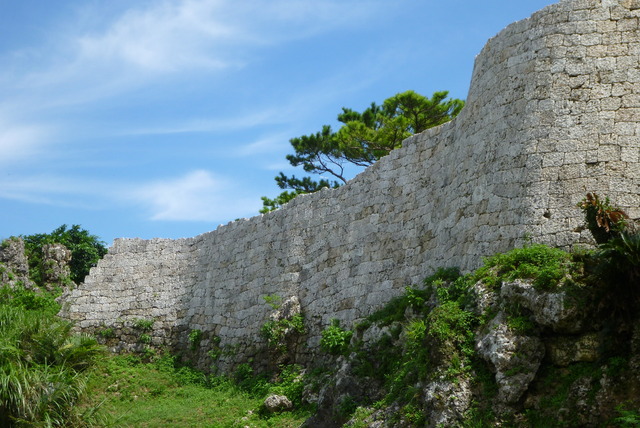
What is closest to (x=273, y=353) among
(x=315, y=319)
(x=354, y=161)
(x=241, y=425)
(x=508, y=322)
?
(x=315, y=319)

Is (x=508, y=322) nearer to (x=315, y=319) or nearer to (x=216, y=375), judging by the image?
(x=315, y=319)

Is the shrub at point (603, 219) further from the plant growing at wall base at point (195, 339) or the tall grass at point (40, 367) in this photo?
the plant growing at wall base at point (195, 339)

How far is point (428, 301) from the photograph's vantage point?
46.1 ft

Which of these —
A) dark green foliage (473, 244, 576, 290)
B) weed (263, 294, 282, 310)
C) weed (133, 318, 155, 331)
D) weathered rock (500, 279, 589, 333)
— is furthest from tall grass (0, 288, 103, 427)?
weathered rock (500, 279, 589, 333)

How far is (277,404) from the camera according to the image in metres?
16.0

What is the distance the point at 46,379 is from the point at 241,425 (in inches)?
162

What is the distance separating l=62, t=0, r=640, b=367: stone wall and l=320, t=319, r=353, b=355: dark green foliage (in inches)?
14.2

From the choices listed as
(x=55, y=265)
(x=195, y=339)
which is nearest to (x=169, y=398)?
(x=195, y=339)

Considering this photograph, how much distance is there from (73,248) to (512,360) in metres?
18.5

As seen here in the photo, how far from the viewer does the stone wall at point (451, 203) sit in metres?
13.1

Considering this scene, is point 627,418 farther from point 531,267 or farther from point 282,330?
point 282,330

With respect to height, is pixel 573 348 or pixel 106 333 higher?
pixel 106 333

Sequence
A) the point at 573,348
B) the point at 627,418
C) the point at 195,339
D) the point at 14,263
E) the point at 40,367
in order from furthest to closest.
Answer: the point at 14,263
the point at 195,339
the point at 40,367
the point at 573,348
the point at 627,418

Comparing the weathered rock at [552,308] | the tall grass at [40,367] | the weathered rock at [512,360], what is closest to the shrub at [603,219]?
the weathered rock at [552,308]
